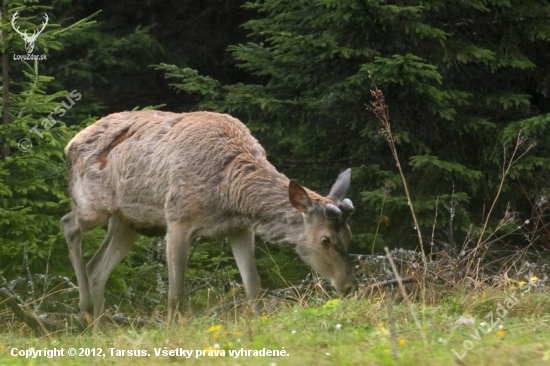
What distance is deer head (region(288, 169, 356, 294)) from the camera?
8.51 meters

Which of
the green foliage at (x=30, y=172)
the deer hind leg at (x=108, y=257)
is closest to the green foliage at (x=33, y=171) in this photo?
Answer: the green foliage at (x=30, y=172)

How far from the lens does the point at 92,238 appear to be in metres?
11.9

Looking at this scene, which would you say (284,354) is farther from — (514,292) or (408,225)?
(408,225)

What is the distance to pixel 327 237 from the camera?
28.2 feet

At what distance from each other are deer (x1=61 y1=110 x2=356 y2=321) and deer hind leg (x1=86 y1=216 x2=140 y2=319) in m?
0.02

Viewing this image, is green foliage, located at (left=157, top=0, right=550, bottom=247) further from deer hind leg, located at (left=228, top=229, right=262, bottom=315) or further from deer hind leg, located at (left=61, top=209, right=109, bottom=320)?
deer hind leg, located at (left=61, top=209, right=109, bottom=320)

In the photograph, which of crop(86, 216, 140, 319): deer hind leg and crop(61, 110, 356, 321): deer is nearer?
crop(61, 110, 356, 321): deer

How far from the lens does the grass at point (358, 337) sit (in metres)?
5.30

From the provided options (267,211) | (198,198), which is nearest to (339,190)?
(267,211)

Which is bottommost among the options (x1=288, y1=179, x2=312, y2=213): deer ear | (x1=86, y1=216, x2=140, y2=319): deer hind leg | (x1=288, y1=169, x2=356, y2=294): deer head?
(x1=86, y1=216, x2=140, y2=319): deer hind leg

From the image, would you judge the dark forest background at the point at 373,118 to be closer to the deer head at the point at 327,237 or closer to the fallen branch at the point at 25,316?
the fallen branch at the point at 25,316

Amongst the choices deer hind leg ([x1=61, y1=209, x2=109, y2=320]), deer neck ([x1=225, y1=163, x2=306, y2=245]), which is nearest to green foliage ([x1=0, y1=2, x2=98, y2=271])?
deer hind leg ([x1=61, y1=209, x2=109, y2=320])

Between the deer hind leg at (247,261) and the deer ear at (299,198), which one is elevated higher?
the deer ear at (299,198)

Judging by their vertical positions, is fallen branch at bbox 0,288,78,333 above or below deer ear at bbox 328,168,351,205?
below
